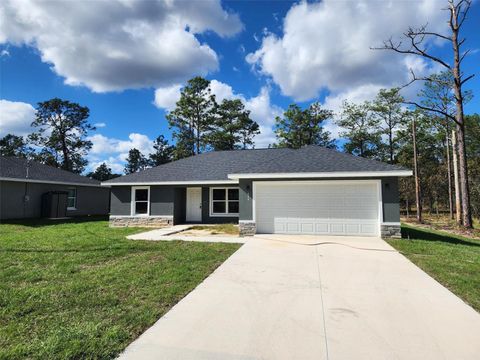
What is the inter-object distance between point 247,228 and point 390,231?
5.22 metres

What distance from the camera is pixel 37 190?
721 inches

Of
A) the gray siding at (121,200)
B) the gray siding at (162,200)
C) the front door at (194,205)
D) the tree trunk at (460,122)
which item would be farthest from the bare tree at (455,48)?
the gray siding at (121,200)

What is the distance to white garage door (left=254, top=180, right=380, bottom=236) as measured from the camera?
1089 centimetres

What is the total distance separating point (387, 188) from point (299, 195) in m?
3.19

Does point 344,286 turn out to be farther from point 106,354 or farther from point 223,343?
point 106,354

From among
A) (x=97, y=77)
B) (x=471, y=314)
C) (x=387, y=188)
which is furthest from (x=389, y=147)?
(x=471, y=314)

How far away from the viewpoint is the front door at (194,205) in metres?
16.2

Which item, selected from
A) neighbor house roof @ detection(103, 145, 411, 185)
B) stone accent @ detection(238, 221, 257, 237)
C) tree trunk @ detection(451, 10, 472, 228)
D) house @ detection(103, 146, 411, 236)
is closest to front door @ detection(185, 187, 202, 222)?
neighbor house roof @ detection(103, 145, 411, 185)

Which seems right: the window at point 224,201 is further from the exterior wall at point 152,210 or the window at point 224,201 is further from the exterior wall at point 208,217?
the exterior wall at point 152,210

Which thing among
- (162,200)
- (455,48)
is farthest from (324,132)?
(162,200)

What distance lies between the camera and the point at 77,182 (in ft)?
66.5

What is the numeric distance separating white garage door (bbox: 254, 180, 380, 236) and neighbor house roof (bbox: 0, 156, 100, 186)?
14432 millimetres

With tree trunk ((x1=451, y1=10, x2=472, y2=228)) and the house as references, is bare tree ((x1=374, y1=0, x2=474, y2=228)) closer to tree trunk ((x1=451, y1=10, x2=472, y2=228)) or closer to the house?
tree trunk ((x1=451, y1=10, x2=472, y2=228))

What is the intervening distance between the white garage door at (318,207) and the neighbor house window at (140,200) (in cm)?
695
